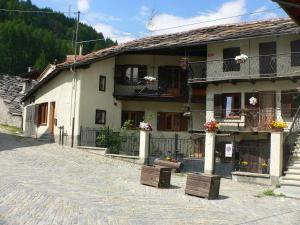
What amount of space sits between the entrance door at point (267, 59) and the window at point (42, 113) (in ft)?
48.4

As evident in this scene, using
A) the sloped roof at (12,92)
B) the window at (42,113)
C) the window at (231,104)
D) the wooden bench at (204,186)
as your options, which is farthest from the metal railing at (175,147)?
the sloped roof at (12,92)

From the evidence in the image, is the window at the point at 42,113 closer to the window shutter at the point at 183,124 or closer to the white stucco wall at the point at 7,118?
the window shutter at the point at 183,124

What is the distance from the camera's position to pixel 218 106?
2656 centimetres

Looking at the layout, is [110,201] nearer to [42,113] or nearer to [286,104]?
[286,104]

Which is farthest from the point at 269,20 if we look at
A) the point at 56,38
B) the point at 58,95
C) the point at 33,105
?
the point at 56,38

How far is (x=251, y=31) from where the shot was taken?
24.2 m

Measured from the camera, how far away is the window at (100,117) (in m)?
27.0

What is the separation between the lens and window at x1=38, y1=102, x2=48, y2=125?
99.6ft

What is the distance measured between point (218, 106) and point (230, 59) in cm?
292

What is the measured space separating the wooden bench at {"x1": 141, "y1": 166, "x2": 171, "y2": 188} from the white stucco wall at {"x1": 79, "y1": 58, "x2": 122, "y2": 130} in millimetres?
12393

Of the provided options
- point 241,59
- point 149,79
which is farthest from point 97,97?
point 241,59

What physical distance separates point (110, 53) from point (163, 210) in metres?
18.1

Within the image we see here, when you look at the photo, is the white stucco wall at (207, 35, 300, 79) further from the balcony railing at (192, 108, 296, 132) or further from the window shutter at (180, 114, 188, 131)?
the window shutter at (180, 114, 188, 131)

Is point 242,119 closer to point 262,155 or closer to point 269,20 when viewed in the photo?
point 262,155
